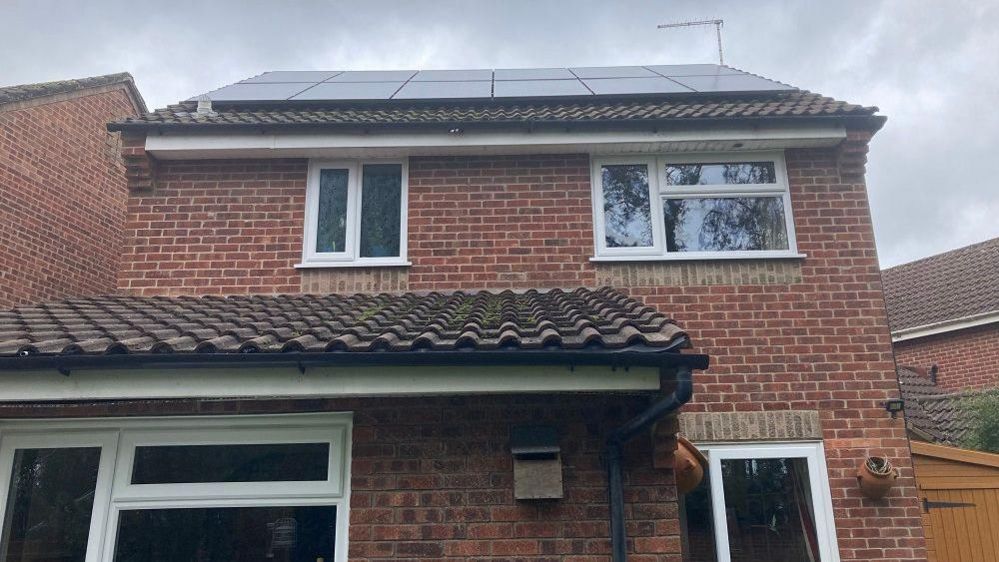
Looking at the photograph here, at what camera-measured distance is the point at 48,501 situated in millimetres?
4711

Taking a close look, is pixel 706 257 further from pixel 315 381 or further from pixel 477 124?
pixel 315 381

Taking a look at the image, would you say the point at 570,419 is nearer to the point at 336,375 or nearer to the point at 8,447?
the point at 336,375

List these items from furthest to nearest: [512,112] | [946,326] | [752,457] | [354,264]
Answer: [946,326] < [512,112] < [354,264] < [752,457]

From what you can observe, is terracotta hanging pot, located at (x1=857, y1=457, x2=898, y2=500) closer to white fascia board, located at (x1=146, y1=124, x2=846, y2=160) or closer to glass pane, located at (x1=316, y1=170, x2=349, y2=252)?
white fascia board, located at (x1=146, y1=124, x2=846, y2=160)

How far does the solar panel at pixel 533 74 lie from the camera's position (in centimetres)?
989

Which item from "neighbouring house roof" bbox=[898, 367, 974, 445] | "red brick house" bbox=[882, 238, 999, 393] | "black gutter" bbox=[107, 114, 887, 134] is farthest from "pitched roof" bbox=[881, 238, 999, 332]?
"black gutter" bbox=[107, 114, 887, 134]

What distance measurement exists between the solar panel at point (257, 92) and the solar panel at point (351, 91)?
22 centimetres

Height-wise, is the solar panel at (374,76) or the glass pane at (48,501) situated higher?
the solar panel at (374,76)

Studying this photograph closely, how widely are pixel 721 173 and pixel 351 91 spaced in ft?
15.6

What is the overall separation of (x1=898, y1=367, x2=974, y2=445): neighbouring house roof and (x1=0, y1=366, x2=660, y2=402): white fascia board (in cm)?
614

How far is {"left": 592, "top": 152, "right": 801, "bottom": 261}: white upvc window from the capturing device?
7055mm

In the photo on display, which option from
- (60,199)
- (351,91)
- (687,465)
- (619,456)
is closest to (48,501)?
Answer: (619,456)

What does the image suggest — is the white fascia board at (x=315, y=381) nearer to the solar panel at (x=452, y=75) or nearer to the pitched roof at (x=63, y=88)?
the solar panel at (x=452, y=75)

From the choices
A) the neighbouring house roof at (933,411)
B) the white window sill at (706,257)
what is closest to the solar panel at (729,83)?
the white window sill at (706,257)
